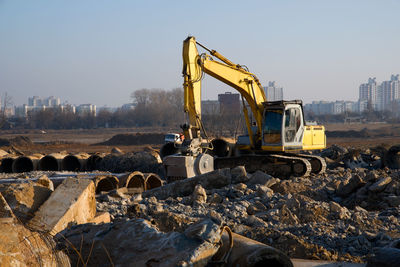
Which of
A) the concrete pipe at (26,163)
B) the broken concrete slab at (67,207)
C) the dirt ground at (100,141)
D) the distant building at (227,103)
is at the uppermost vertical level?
the distant building at (227,103)

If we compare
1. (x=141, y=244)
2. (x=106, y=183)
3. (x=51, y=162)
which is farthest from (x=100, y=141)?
(x=141, y=244)

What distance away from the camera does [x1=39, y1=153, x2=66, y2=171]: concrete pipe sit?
18.2m

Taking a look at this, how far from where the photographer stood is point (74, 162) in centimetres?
1880

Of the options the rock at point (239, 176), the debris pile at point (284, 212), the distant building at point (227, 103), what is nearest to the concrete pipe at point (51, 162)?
the debris pile at point (284, 212)

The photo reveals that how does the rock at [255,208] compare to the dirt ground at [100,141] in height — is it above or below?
above

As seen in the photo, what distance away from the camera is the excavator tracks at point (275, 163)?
13945 mm

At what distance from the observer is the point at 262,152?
581 inches

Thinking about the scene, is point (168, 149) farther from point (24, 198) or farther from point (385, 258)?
point (385, 258)

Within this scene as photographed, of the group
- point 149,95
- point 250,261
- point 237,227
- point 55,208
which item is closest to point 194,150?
point 237,227

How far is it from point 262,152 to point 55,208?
32.7 ft

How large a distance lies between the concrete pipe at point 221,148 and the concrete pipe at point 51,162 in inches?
254

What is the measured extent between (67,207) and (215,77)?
903 cm

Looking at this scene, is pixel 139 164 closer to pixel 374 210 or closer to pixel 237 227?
pixel 374 210

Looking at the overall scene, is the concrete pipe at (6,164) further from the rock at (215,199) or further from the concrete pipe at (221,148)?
the rock at (215,199)
